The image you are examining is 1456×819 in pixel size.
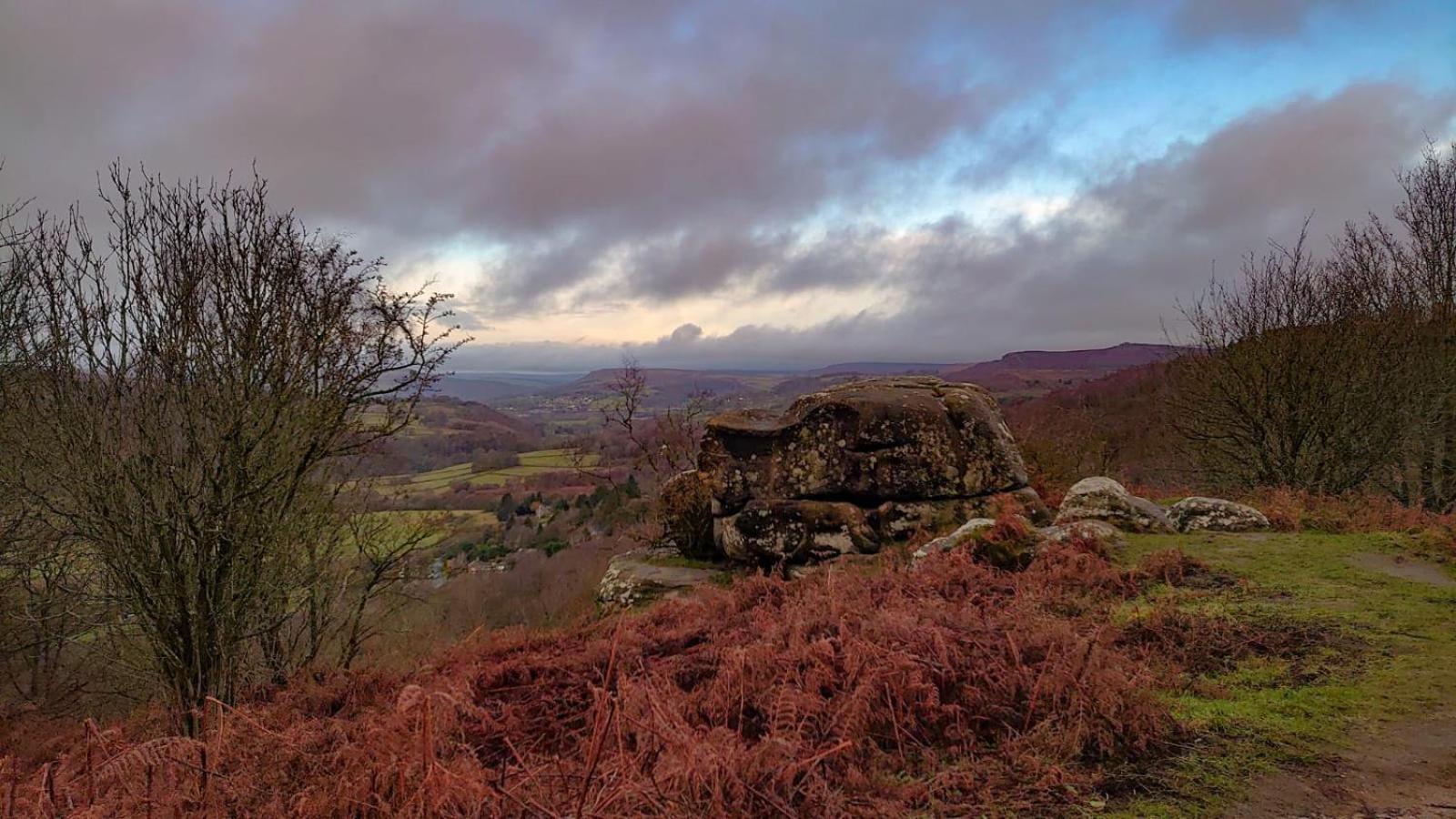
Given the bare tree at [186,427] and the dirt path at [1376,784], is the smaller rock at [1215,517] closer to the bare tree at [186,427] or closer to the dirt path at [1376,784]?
the dirt path at [1376,784]

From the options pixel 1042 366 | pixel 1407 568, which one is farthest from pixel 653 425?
pixel 1042 366

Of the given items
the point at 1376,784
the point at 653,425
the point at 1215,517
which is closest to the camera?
the point at 1376,784

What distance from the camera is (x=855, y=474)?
1118cm

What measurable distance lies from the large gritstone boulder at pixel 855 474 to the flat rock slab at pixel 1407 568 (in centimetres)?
389

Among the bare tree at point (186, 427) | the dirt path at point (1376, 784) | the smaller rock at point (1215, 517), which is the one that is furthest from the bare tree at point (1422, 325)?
the bare tree at point (186, 427)

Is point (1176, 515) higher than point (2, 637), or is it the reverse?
point (1176, 515)

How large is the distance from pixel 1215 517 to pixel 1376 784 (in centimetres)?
688

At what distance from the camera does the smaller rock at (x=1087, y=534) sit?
7.50 m

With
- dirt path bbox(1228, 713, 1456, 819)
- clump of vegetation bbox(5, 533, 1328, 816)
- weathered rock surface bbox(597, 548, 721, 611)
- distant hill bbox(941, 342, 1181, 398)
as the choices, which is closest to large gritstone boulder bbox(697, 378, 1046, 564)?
weathered rock surface bbox(597, 548, 721, 611)

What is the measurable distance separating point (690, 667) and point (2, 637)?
15.2 meters

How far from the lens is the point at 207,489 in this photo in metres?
6.94

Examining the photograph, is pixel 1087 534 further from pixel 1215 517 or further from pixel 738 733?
pixel 738 733

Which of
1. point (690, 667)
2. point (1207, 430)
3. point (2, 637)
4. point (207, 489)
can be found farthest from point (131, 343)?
point (1207, 430)

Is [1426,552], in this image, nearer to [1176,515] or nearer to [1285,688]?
[1176,515]
